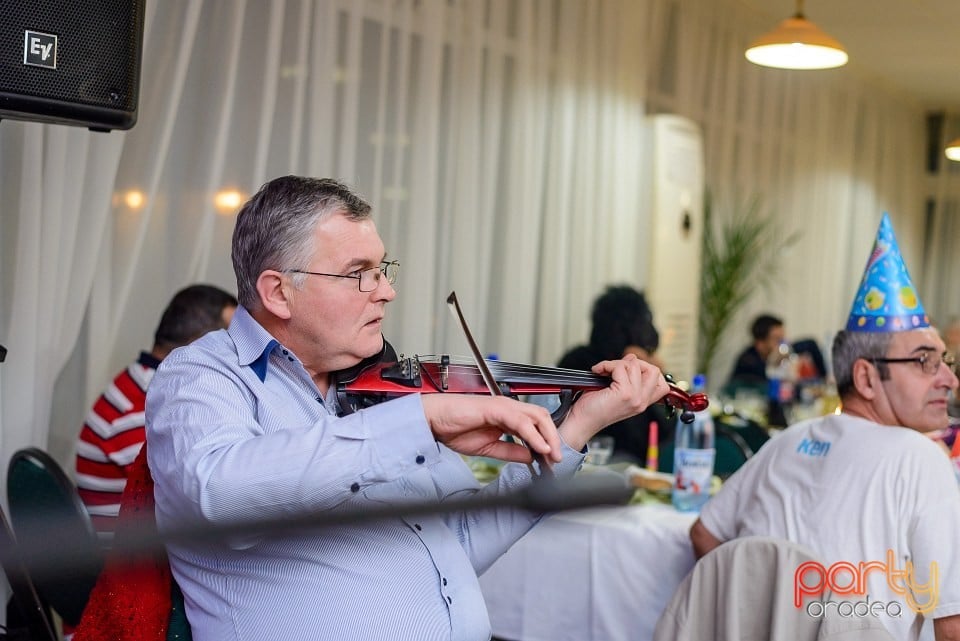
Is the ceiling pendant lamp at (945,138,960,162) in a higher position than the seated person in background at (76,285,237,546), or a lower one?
higher

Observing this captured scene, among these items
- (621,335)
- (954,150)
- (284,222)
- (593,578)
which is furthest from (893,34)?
(284,222)

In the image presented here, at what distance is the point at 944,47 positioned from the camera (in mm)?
7410

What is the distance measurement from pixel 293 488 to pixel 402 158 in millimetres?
3051

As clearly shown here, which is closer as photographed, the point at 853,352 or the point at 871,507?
the point at 871,507

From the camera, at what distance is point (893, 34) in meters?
7.09

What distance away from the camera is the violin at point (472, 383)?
1395mm

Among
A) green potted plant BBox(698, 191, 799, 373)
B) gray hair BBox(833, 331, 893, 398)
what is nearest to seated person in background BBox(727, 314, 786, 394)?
green potted plant BBox(698, 191, 799, 373)

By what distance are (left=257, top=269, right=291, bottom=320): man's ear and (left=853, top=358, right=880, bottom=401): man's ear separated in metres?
1.25

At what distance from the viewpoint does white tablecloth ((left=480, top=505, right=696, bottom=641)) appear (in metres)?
2.33

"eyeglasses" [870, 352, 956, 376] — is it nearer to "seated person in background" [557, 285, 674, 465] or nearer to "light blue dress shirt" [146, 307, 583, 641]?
"light blue dress shirt" [146, 307, 583, 641]

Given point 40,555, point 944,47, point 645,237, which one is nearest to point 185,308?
point 40,555

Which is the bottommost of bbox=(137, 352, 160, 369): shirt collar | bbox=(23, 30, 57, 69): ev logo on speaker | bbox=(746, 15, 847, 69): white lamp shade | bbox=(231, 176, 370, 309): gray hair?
bbox=(137, 352, 160, 369): shirt collar

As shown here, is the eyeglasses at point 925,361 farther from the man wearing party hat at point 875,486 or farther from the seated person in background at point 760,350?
the seated person in background at point 760,350

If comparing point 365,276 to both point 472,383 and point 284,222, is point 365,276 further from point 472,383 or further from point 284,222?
point 472,383
